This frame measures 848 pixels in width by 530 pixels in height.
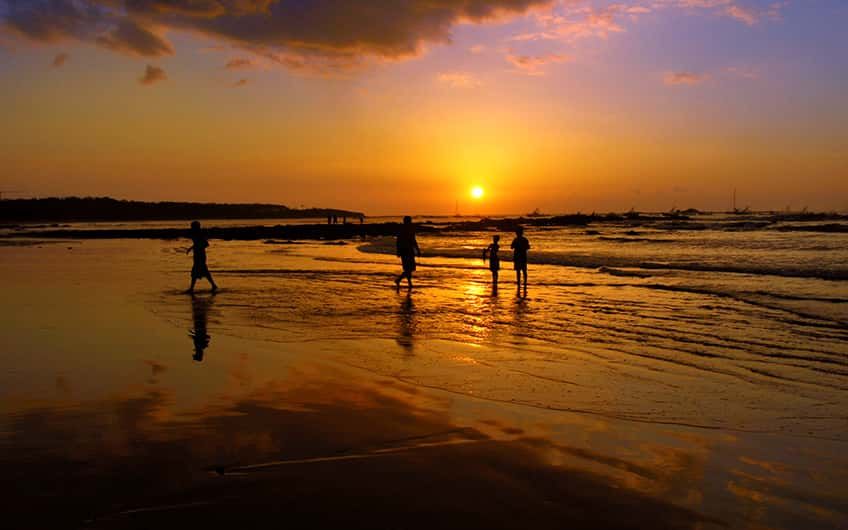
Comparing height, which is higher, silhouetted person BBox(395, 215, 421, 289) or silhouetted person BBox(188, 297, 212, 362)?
silhouetted person BBox(395, 215, 421, 289)

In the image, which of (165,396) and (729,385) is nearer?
(165,396)

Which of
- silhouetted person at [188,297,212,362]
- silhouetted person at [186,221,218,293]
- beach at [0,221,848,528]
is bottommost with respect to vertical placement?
beach at [0,221,848,528]

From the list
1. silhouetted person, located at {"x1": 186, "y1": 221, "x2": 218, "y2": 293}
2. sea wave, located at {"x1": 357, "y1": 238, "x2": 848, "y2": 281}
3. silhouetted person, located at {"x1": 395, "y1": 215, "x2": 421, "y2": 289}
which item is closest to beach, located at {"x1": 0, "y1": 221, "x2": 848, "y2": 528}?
silhouetted person, located at {"x1": 186, "y1": 221, "x2": 218, "y2": 293}

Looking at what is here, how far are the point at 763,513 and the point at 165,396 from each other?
240 inches

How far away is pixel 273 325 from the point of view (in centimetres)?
1275

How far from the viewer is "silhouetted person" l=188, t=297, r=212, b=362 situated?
10.1 metres

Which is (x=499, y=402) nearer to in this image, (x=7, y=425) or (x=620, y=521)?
(x=620, y=521)

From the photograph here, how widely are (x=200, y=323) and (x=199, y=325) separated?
0.88 ft

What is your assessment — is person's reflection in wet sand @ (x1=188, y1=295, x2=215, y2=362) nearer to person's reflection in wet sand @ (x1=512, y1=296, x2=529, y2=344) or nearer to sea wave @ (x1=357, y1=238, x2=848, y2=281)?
person's reflection in wet sand @ (x1=512, y1=296, x2=529, y2=344)

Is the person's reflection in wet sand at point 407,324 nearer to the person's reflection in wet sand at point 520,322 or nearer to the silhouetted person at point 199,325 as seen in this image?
the person's reflection in wet sand at point 520,322

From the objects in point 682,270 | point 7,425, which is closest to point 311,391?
point 7,425

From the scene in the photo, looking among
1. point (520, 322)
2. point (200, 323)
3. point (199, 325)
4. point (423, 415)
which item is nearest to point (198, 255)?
point (200, 323)

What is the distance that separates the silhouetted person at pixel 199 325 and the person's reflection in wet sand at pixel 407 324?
10.7 ft

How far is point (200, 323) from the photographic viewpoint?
12.9 meters
